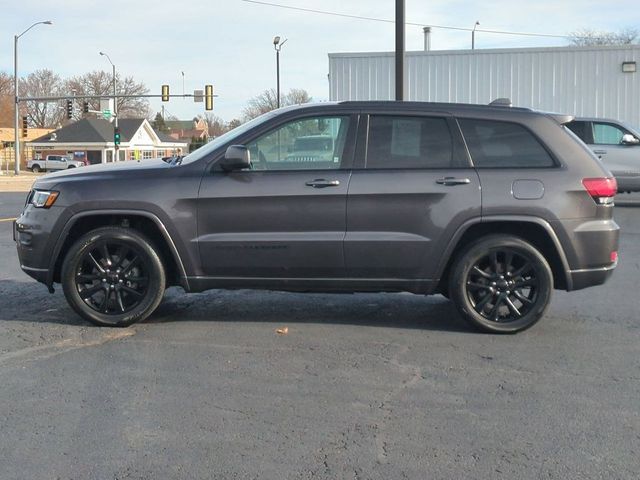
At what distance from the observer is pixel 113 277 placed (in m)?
5.93

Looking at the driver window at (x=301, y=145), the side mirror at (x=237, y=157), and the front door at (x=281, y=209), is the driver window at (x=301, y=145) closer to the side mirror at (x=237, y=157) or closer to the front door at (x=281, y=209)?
the front door at (x=281, y=209)

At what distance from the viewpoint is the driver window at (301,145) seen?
582 centimetres

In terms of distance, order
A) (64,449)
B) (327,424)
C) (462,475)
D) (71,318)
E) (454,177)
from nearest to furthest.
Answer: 1. (462,475)
2. (64,449)
3. (327,424)
4. (454,177)
5. (71,318)

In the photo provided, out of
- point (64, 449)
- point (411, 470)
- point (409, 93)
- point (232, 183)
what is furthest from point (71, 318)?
point (409, 93)

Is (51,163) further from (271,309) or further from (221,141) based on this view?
(221,141)

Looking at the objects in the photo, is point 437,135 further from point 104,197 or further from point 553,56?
point 553,56

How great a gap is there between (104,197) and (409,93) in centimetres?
1693

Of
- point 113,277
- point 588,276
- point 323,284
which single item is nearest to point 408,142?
point 323,284

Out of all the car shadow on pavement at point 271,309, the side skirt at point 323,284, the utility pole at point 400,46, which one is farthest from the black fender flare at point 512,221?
the utility pole at point 400,46

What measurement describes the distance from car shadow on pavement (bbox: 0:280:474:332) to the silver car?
402 inches

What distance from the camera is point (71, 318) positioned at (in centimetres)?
634

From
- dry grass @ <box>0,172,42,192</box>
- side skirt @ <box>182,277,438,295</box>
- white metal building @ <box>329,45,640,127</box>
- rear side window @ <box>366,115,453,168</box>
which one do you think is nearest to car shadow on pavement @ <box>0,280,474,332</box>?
side skirt @ <box>182,277,438,295</box>

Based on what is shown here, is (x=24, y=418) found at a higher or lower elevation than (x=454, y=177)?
lower

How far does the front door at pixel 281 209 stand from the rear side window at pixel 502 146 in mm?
976
